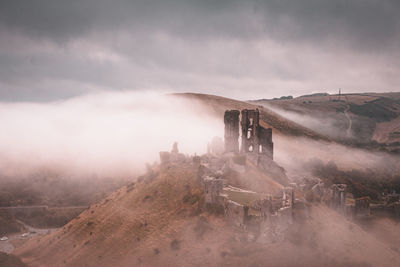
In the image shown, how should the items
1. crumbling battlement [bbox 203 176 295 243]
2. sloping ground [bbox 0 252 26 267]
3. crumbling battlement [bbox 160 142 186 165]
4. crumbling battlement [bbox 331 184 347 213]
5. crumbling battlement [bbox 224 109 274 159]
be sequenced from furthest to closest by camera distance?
crumbling battlement [bbox 224 109 274 159] < crumbling battlement [bbox 160 142 186 165] < crumbling battlement [bbox 331 184 347 213] < sloping ground [bbox 0 252 26 267] < crumbling battlement [bbox 203 176 295 243]

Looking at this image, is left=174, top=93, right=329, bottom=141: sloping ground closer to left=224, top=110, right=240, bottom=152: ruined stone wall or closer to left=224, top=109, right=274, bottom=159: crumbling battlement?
left=224, top=109, right=274, bottom=159: crumbling battlement

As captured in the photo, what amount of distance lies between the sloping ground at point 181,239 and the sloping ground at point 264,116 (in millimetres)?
95663

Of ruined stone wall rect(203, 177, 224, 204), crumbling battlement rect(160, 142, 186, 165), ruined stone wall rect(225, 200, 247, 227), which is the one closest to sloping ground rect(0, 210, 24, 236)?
crumbling battlement rect(160, 142, 186, 165)

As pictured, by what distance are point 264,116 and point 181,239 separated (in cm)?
12060

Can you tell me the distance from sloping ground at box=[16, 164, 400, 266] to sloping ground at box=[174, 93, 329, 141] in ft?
314

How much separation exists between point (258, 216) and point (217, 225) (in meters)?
4.33

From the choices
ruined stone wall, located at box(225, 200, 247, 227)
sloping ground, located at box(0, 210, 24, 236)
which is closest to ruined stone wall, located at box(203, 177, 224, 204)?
ruined stone wall, located at box(225, 200, 247, 227)

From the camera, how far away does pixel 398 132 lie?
178 meters

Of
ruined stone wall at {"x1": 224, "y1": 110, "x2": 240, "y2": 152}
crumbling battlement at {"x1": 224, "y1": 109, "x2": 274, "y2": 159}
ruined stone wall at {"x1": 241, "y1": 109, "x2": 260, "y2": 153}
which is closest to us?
ruined stone wall at {"x1": 241, "y1": 109, "x2": 260, "y2": 153}

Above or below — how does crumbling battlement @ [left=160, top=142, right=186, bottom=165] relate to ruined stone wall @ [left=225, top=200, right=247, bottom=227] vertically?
above

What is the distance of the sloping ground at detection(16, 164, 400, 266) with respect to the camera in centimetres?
2630

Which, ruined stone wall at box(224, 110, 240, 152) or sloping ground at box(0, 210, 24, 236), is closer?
ruined stone wall at box(224, 110, 240, 152)

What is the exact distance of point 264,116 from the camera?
14375 centimetres

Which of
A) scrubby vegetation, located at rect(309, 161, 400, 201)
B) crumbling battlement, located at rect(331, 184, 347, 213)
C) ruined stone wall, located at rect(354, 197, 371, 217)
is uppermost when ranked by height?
crumbling battlement, located at rect(331, 184, 347, 213)
